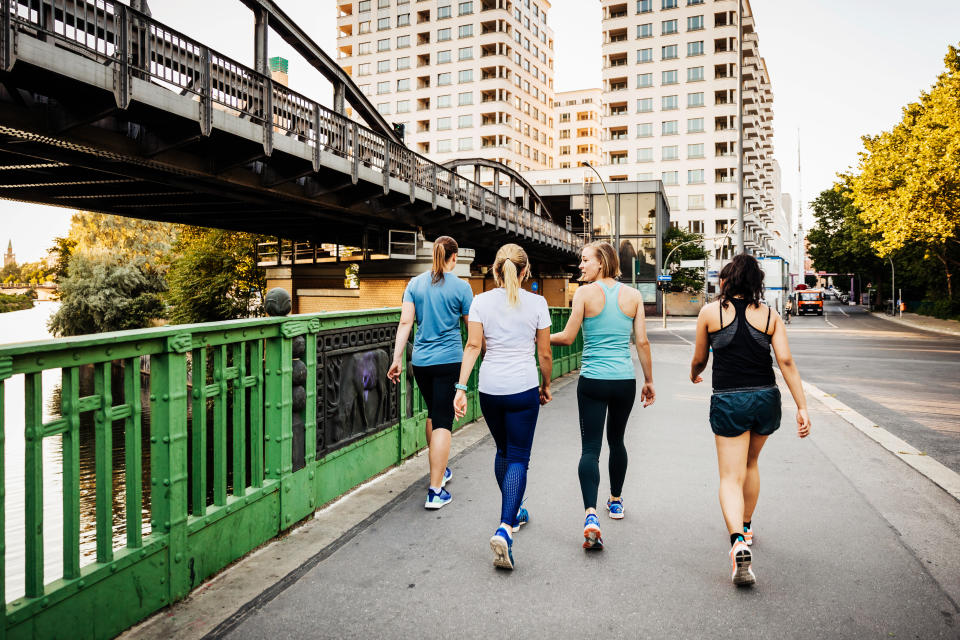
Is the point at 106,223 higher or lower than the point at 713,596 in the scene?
higher

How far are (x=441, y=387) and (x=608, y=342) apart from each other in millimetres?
1311

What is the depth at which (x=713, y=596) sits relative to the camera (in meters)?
3.41

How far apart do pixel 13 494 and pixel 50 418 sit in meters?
10.3

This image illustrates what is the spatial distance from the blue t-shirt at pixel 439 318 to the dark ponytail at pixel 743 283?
5.69ft

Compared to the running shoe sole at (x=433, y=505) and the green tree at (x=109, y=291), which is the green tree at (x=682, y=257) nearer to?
the green tree at (x=109, y=291)

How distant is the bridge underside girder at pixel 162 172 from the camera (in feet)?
35.7

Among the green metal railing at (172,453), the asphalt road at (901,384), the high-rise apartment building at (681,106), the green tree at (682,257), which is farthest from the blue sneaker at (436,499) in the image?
the high-rise apartment building at (681,106)

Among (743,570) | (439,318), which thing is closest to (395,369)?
(439,318)

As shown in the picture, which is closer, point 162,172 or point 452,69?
point 162,172

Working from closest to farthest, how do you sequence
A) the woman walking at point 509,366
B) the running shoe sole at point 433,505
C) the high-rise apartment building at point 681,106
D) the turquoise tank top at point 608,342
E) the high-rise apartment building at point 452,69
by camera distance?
the woman walking at point 509,366
the turquoise tank top at point 608,342
the running shoe sole at point 433,505
the high-rise apartment building at point 681,106
the high-rise apartment building at point 452,69

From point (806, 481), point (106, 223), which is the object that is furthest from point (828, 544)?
point (106, 223)

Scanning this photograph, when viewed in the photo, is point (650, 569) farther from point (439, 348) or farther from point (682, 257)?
point (682, 257)

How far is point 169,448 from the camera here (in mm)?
3268

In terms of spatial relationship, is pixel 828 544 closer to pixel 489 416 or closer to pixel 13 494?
pixel 489 416
